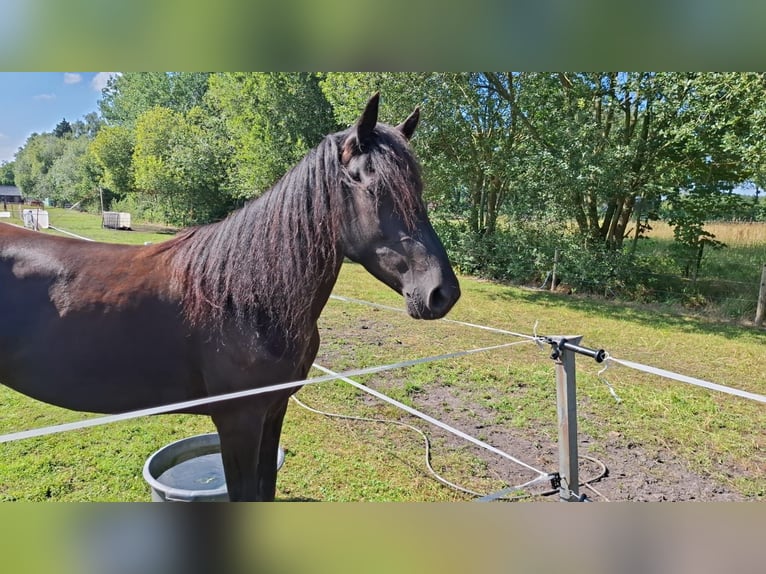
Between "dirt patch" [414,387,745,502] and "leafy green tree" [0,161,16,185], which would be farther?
"leafy green tree" [0,161,16,185]

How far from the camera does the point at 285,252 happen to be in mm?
1644

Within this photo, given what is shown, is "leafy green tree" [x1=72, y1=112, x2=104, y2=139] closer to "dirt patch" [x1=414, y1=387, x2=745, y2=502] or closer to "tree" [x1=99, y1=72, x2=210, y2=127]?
"tree" [x1=99, y1=72, x2=210, y2=127]

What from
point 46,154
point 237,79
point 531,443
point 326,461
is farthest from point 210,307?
point 46,154

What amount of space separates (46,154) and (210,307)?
79747 mm

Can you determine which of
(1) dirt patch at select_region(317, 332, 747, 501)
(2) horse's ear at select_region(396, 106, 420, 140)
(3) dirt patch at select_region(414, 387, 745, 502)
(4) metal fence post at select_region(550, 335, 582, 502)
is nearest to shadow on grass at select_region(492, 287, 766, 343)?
(1) dirt patch at select_region(317, 332, 747, 501)

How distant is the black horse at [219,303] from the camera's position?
5.25 feet

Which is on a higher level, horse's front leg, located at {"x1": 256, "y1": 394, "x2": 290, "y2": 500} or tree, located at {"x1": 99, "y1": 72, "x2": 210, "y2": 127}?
tree, located at {"x1": 99, "y1": 72, "x2": 210, "y2": 127}

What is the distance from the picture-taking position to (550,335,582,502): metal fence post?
74.2 inches

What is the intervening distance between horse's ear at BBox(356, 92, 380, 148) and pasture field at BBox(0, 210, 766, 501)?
1.52 metres

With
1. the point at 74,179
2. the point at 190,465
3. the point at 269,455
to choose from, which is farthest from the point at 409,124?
the point at 74,179

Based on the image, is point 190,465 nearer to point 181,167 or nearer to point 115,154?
point 181,167

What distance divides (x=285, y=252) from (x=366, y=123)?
0.56m

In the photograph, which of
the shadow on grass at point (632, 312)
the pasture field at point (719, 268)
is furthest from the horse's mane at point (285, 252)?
the pasture field at point (719, 268)

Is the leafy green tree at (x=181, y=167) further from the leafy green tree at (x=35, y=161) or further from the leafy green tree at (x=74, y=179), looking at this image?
the leafy green tree at (x=35, y=161)
